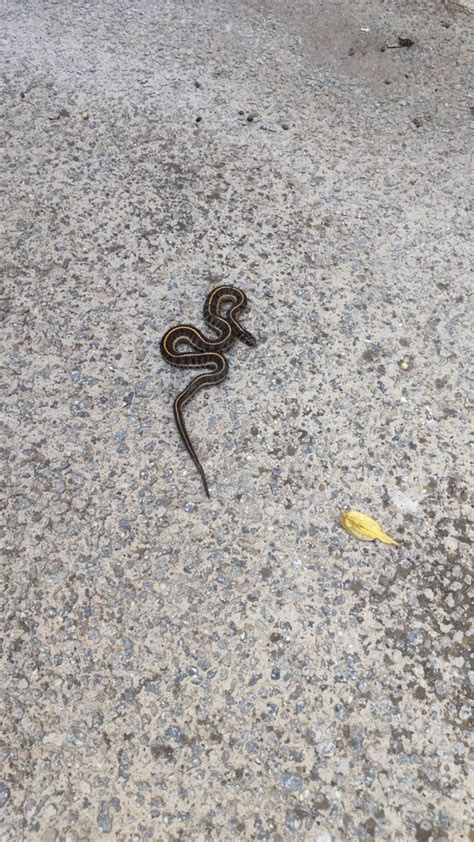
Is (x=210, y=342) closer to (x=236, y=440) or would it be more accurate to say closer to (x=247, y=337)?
(x=247, y=337)

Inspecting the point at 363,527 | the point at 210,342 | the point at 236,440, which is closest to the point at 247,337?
the point at 210,342

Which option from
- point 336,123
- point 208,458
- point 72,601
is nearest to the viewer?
point 72,601

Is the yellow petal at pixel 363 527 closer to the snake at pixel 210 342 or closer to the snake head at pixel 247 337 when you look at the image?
the snake at pixel 210 342

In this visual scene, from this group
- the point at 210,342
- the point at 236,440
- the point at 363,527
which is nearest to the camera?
the point at 363,527

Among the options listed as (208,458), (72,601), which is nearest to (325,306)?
(208,458)

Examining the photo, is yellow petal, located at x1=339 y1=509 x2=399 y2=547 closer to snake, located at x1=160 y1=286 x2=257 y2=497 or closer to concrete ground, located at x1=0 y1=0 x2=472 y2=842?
concrete ground, located at x1=0 y1=0 x2=472 y2=842

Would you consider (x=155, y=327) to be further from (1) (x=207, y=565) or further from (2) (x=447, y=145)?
(2) (x=447, y=145)
